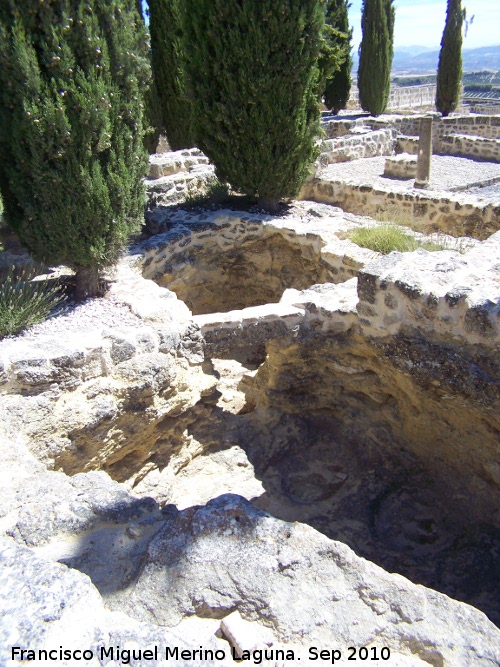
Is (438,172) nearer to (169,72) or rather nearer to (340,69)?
(169,72)

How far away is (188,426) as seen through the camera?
17.8 ft

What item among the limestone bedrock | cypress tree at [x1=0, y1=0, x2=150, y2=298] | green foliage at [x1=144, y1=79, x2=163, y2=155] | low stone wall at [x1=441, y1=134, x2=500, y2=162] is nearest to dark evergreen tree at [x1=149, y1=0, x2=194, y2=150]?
green foliage at [x1=144, y1=79, x2=163, y2=155]

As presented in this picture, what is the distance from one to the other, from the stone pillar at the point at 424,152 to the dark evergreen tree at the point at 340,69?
7.64 metres

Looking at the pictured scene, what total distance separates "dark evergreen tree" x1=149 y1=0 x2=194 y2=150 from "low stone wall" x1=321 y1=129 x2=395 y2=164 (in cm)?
361

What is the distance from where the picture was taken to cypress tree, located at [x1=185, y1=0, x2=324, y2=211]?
7012mm

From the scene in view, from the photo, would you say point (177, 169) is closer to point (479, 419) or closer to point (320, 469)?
point (320, 469)

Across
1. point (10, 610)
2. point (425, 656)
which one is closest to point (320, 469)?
point (425, 656)

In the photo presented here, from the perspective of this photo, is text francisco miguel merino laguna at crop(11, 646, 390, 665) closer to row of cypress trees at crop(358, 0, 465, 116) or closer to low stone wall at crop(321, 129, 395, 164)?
low stone wall at crop(321, 129, 395, 164)

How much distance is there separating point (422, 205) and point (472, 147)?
27.0 ft

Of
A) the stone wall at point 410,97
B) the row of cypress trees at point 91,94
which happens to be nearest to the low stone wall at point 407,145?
the row of cypress trees at point 91,94

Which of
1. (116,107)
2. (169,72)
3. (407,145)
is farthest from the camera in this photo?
(407,145)

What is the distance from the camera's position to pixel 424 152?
37.3 ft

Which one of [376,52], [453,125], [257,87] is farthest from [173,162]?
[376,52]

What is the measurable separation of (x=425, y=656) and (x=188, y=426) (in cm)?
365
